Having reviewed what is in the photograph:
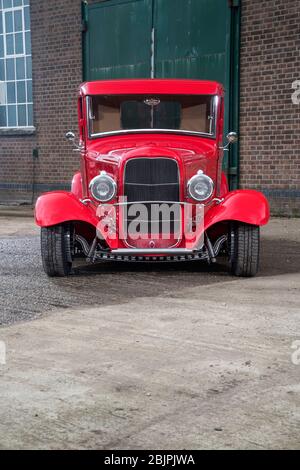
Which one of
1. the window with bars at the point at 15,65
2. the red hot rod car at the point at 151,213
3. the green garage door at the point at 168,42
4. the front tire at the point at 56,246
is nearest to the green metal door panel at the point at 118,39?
the green garage door at the point at 168,42

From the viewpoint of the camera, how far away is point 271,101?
1052cm

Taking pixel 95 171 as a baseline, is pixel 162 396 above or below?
below

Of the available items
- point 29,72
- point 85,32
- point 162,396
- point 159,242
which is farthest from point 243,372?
point 29,72

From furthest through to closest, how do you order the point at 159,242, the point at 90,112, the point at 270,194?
the point at 270,194 < the point at 90,112 < the point at 159,242

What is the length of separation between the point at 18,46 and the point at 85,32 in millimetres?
2185

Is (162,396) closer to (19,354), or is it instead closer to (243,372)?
(243,372)

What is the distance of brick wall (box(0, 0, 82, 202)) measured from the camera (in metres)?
12.9

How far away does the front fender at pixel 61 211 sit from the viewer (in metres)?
5.66

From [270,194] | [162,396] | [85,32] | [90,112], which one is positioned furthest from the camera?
[85,32]

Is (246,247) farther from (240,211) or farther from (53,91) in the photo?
(53,91)

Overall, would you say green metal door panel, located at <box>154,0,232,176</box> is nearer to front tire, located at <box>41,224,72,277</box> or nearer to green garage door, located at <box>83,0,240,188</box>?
green garage door, located at <box>83,0,240,188</box>

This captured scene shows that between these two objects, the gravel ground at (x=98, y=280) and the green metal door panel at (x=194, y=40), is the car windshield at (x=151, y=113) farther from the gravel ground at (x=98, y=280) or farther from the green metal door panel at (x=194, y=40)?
the green metal door panel at (x=194, y=40)

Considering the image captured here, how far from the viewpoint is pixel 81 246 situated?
19.8 ft

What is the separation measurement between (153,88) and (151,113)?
0.28m
